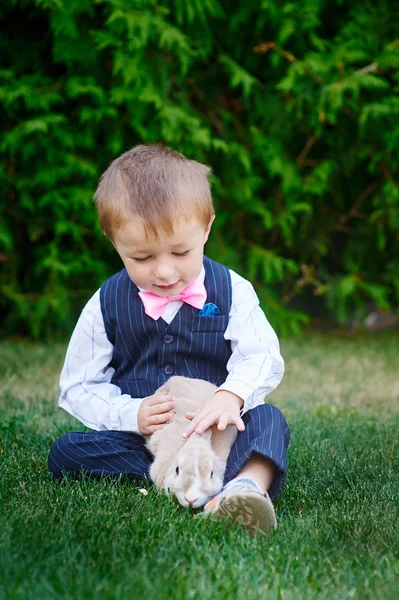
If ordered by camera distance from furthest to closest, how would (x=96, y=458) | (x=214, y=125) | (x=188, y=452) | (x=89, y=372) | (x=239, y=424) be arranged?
(x=214, y=125) → (x=89, y=372) → (x=96, y=458) → (x=239, y=424) → (x=188, y=452)

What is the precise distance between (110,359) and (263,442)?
0.68 m

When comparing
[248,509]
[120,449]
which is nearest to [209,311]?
[120,449]

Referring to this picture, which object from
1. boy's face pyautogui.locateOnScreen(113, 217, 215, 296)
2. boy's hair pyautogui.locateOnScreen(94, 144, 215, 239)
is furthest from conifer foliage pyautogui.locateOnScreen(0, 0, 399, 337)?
boy's face pyautogui.locateOnScreen(113, 217, 215, 296)

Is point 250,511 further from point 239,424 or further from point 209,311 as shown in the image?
point 209,311

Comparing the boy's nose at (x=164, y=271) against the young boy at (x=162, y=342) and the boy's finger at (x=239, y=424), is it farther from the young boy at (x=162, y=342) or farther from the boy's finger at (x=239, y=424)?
the boy's finger at (x=239, y=424)

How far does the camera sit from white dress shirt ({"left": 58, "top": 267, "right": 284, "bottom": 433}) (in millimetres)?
2445

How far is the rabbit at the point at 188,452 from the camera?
6.79 feet

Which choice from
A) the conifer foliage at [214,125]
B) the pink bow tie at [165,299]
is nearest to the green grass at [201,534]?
the pink bow tie at [165,299]

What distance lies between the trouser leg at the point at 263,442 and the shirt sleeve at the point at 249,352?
0.17 feet

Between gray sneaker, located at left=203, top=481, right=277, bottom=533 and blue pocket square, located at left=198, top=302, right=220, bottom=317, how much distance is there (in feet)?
2.21

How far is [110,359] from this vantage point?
8.66ft

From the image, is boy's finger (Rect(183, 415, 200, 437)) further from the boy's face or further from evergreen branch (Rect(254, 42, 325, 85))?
evergreen branch (Rect(254, 42, 325, 85))

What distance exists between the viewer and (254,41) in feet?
18.8

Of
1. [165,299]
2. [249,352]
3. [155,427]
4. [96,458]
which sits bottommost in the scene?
[96,458]
